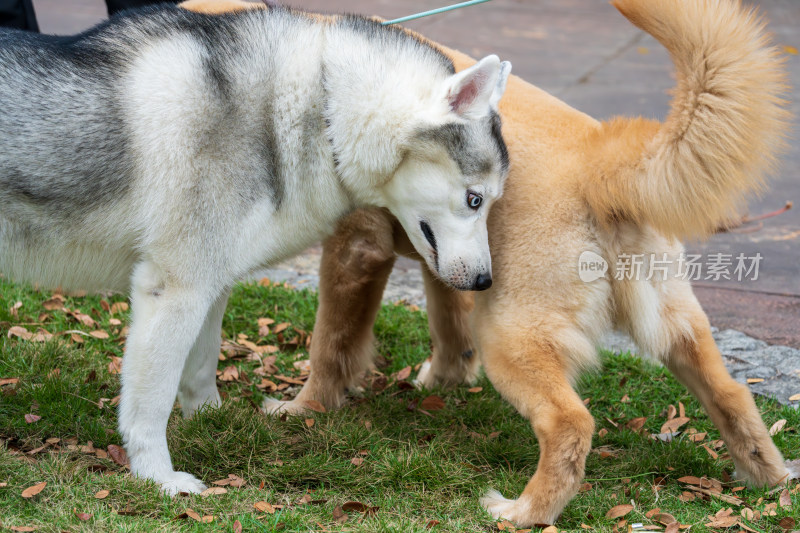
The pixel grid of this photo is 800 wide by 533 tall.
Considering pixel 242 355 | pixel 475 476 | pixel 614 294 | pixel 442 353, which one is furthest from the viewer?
pixel 242 355

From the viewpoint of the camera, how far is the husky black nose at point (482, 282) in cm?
353

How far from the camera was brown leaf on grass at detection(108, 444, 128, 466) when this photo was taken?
376cm

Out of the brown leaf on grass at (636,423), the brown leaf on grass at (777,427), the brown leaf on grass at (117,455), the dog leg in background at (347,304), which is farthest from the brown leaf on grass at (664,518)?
the brown leaf on grass at (117,455)

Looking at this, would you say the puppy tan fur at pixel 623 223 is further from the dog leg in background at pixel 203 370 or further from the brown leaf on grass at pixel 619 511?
the dog leg in background at pixel 203 370

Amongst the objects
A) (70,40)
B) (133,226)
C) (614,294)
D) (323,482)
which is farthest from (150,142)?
(614,294)

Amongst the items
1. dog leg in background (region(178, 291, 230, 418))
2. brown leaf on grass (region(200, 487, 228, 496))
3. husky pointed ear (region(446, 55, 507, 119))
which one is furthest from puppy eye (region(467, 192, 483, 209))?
brown leaf on grass (region(200, 487, 228, 496))

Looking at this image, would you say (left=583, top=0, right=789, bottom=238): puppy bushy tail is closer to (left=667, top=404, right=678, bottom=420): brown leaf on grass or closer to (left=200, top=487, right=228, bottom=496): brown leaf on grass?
(left=667, top=404, right=678, bottom=420): brown leaf on grass

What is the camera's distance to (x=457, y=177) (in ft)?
11.6

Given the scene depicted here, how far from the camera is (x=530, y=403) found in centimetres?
350

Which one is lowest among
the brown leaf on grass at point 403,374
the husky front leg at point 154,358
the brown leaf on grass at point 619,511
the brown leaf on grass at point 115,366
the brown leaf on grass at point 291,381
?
the brown leaf on grass at point 403,374

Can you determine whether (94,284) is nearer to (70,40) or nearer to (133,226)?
(133,226)

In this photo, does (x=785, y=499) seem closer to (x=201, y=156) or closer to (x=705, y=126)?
(x=705, y=126)

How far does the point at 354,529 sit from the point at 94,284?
1.47m

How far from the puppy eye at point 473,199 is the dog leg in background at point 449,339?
43.6 inches
